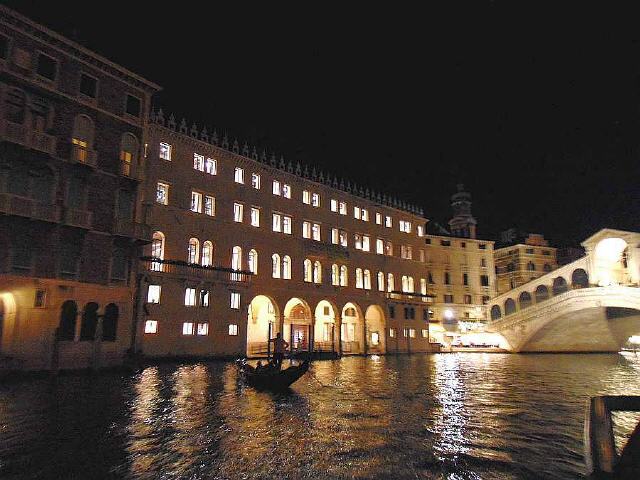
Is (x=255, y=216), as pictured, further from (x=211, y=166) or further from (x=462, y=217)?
(x=462, y=217)

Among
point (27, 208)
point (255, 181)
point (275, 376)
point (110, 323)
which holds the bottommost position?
point (275, 376)

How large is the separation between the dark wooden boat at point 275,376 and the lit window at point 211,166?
1861 cm

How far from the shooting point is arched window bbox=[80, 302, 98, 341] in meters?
23.0

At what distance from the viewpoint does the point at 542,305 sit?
1752 inches

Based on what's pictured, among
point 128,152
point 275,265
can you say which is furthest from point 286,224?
point 128,152

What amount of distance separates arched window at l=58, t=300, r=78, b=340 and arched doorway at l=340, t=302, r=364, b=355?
2380cm

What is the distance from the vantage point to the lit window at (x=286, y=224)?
123 feet

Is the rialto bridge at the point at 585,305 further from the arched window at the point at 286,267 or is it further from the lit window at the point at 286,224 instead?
the lit window at the point at 286,224

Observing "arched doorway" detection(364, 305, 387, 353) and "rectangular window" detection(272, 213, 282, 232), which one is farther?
"arched doorway" detection(364, 305, 387, 353)

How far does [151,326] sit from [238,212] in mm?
10729

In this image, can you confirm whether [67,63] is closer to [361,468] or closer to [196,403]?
[196,403]

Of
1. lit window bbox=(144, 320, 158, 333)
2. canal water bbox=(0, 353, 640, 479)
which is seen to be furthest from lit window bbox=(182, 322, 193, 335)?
canal water bbox=(0, 353, 640, 479)

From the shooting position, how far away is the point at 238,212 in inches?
1361

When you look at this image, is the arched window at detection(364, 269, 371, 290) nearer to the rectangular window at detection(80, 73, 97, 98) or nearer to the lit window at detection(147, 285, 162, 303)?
the lit window at detection(147, 285, 162, 303)
